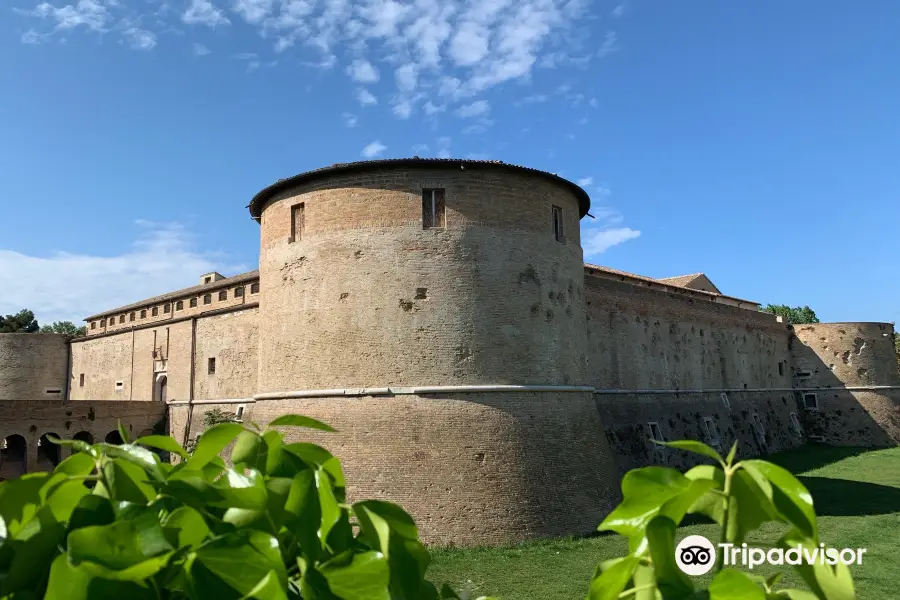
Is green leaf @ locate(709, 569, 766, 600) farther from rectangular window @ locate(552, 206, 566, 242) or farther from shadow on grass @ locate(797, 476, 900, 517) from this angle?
shadow on grass @ locate(797, 476, 900, 517)

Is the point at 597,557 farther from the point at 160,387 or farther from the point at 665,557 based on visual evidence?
the point at 160,387

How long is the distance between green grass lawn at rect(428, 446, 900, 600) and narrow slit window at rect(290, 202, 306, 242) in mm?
7111

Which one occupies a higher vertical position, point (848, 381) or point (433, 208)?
point (433, 208)

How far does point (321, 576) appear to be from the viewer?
918 mm

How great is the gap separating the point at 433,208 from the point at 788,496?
42.2ft

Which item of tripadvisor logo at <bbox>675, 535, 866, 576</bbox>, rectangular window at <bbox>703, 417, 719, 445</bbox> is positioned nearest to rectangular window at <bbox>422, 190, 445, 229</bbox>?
tripadvisor logo at <bbox>675, 535, 866, 576</bbox>

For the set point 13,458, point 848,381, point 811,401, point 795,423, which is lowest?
point 795,423

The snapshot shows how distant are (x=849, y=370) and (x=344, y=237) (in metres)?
27.3

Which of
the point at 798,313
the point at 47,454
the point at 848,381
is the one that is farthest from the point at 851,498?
the point at 798,313

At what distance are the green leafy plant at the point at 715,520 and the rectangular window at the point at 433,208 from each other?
12645 mm

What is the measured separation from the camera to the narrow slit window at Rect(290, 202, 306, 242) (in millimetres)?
14422

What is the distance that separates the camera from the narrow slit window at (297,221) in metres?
14.4

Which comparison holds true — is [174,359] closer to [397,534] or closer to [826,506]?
[826,506]

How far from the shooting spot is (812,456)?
2650 cm
